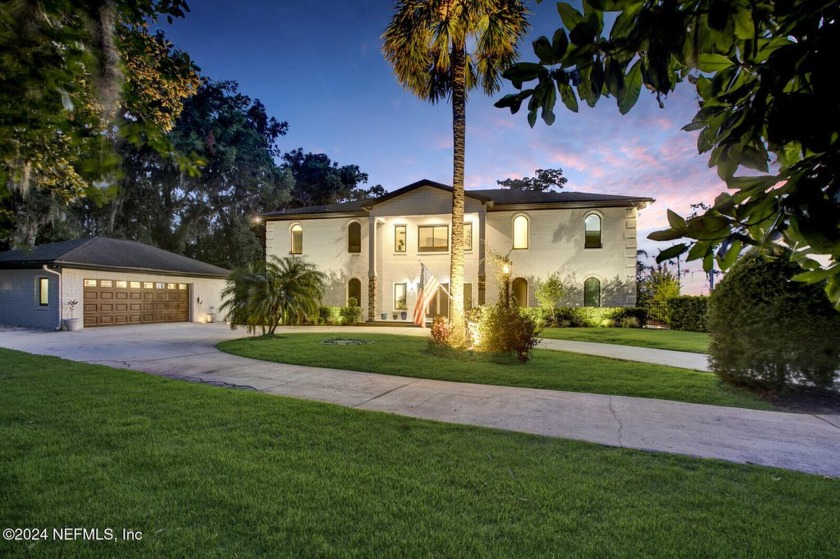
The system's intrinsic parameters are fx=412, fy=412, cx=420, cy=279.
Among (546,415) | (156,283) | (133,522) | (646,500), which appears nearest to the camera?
(133,522)

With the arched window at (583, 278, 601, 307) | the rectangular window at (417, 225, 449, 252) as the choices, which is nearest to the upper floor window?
the rectangular window at (417, 225, 449, 252)

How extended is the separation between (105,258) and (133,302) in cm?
255

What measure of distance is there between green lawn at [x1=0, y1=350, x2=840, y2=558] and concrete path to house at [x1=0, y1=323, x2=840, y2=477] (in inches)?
20.5

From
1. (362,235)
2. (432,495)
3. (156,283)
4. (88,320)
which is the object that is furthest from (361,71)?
(432,495)

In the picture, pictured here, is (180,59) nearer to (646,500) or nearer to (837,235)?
Answer: (837,235)

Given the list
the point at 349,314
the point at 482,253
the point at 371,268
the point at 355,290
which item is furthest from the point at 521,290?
the point at 355,290

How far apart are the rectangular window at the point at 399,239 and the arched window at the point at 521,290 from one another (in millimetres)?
6606

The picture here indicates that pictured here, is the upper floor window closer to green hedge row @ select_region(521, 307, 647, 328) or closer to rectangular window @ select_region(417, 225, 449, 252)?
rectangular window @ select_region(417, 225, 449, 252)

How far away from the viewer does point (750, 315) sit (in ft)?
22.0

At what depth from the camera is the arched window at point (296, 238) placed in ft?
81.4

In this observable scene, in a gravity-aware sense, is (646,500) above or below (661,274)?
below

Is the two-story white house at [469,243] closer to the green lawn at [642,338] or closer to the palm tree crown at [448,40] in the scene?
the green lawn at [642,338]

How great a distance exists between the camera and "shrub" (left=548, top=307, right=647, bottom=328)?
64.6 feet

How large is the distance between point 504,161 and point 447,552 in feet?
77.4
